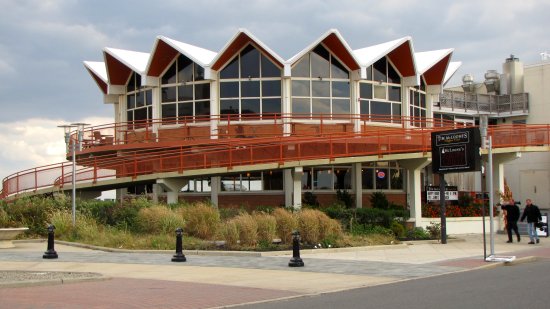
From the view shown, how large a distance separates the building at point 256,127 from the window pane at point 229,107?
5cm

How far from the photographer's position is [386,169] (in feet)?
108

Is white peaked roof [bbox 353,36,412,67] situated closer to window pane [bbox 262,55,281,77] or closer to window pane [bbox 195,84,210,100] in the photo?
window pane [bbox 262,55,281,77]

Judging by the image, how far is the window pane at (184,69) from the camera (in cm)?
3288

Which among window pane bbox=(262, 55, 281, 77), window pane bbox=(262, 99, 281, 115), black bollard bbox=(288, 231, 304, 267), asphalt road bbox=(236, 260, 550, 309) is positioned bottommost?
asphalt road bbox=(236, 260, 550, 309)

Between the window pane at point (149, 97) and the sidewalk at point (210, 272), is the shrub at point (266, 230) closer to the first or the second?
the sidewalk at point (210, 272)

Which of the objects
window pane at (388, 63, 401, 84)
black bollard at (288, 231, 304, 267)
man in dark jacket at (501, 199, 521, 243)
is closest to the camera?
black bollard at (288, 231, 304, 267)

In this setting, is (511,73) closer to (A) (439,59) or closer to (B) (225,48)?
(A) (439,59)

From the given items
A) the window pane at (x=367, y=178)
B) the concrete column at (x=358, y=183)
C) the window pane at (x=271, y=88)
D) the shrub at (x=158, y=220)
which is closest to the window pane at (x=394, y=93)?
the window pane at (x=367, y=178)

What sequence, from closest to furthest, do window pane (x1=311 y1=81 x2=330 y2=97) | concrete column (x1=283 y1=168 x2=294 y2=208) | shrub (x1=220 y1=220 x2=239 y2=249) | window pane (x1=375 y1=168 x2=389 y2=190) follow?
shrub (x1=220 y1=220 x2=239 y2=249) < concrete column (x1=283 y1=168 x2=294 y2=208) < window pane (x1=311 y1=81 x2=330 y2=97) < window pane (x1=375 y1=168 x2=389 y2=190)

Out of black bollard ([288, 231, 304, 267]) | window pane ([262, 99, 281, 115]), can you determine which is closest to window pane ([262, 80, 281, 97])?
window pane ([262, 99, 281, 115])

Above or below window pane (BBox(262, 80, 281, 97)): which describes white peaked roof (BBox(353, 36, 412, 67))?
above

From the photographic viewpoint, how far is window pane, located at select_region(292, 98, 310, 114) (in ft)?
103

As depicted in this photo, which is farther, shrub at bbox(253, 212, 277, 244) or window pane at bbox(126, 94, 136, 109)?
window pane at bbox(126, 94, 136, 109)

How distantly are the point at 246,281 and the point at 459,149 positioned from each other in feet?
38.0
